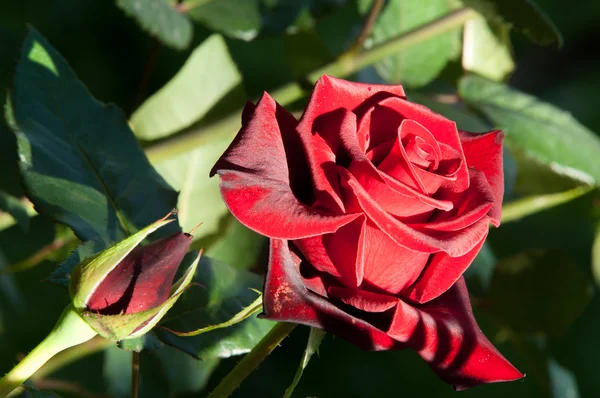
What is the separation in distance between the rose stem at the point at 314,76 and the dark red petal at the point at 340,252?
0.33 metres

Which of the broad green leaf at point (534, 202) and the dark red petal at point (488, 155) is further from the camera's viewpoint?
the broad green leaf at point (534, 202)

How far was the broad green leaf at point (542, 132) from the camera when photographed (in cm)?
73

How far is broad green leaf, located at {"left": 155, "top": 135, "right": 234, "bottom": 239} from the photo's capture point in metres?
0.73

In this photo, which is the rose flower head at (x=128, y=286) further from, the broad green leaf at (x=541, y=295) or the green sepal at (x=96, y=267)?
the broad green leaf at (x=541, y=295)

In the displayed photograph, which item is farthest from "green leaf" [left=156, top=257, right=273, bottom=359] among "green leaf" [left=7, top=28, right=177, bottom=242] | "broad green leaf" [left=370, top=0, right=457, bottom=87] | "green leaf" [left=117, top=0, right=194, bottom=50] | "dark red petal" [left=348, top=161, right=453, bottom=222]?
"broad green leaf" [left=370, top=0, right=457, bottom=87]

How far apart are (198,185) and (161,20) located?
0.54 ft

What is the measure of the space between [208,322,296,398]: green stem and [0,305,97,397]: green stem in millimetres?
79

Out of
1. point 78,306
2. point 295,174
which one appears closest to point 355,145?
point 295,174

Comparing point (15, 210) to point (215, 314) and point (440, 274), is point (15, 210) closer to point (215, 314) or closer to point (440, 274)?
point (215, 314)

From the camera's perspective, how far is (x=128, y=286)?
0.38 meters

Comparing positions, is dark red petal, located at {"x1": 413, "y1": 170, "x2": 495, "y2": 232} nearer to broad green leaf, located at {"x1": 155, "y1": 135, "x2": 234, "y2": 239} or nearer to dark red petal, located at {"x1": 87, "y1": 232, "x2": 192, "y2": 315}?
dark red petal, located at {"x1": 87, "y1": 232, "x2": 192, "y2": 315}

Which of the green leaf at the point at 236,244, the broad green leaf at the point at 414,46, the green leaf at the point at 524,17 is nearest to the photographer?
the green leaf at the point at 524,17

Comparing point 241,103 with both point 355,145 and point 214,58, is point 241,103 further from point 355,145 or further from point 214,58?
point 355,145

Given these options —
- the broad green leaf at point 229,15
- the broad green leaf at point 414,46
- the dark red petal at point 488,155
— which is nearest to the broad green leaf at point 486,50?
the broad green leaf at point 414,46
